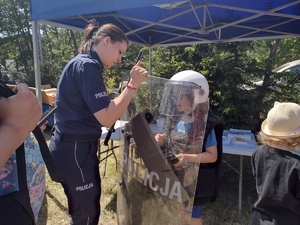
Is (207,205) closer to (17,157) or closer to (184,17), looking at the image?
(184,17)

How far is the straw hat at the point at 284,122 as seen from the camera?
151 centimetres

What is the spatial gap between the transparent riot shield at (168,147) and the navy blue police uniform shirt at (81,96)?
278mm

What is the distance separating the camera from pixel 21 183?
99 cm

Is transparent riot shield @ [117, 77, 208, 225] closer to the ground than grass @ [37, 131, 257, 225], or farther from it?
farther from it

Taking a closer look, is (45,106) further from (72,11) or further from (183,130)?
(183,130)

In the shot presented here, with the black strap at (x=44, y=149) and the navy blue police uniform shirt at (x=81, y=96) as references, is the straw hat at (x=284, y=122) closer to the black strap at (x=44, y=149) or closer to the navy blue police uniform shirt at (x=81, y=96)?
the navy blue police uniform shirt at (x=81, y=96)

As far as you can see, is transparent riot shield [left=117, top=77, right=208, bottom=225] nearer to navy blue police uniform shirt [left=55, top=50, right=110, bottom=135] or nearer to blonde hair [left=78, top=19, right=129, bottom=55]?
navy blue police uniform shirt [left=55, top=50, right=110, bottom=135]

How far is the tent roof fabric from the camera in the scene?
2.37 meters

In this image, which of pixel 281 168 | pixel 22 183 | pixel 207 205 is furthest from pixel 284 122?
pixel 207 205

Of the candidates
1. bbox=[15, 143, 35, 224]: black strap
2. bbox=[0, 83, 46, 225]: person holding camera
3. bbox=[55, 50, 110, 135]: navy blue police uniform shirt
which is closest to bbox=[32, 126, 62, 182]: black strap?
bbox=[0, 83, 46, 225]: person holding camera

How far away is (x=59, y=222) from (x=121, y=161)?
5.52ft

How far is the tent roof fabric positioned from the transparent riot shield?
888 mm

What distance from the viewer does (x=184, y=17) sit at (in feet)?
13.8

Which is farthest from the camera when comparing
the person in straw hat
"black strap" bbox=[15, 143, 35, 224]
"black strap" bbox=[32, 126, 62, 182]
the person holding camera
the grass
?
the grass
